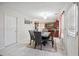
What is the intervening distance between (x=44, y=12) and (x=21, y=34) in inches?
31.0

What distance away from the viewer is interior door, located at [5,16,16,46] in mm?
2479

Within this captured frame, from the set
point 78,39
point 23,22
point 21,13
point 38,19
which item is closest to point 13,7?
point 21,13

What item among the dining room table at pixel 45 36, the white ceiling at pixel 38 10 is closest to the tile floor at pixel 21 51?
the dining room table at pixel 45 36

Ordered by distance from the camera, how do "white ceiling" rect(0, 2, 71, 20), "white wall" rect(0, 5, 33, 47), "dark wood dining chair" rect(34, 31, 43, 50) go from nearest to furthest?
"white ceiling" rect(0, 2, 71, 20)
"white wall" rect(0, 5, 33, 47)
"dark wood dining chair" rect(34, 31, 43, 50)

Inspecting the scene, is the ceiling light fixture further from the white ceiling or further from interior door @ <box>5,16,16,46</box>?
interior door @ <box>5,16,16,46</box>

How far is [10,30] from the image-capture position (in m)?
2.54

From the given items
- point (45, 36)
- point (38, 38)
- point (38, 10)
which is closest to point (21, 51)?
point (38, 38)

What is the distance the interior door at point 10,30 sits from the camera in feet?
8.13

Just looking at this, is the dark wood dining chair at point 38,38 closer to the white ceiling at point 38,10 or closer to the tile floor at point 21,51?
the tile floor at point 21,51

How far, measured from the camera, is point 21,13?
7.68 feet

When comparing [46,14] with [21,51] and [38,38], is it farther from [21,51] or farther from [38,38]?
[21,51]

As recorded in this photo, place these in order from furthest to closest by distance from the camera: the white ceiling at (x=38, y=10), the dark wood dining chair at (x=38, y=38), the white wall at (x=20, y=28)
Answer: the dark wood dining chair at (x=38, y=38), the white wall at (x=20, y=28), the white ceiling at (x=38, y=10)

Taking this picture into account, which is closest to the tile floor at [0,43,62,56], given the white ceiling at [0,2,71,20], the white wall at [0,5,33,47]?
the white wall at [0,5,33,47]

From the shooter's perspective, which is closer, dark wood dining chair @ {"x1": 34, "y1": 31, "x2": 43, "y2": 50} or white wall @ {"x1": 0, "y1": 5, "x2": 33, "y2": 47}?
white wall @ {"x1": 0, "y1": 5, "x2": 33, "y2": 47}
